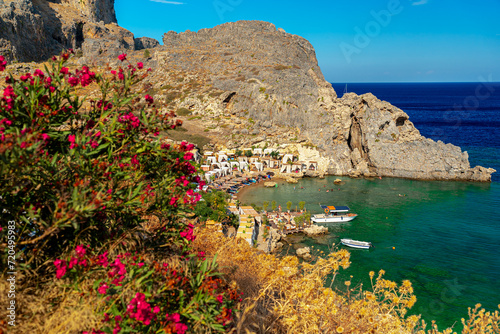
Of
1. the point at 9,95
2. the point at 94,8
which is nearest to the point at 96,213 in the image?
the point at 9,95

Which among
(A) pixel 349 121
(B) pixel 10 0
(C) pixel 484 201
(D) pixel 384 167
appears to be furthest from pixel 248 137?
(B) pixel 10 0

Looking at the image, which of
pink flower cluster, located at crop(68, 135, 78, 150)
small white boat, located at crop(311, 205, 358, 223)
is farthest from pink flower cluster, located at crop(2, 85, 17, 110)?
small white boat, located at crop(311, 205, 358, 223)

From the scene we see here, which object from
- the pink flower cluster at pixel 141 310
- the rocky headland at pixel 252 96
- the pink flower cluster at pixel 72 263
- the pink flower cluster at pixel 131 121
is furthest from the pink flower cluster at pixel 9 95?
the rocky headland at pixel 252 96

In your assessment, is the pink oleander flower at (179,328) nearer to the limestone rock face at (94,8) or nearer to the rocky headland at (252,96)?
the rocky headland at (252,96)

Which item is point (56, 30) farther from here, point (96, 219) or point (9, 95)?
point (96, 219)

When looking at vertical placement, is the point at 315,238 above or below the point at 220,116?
below

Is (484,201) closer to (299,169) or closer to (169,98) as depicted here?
(299,169)

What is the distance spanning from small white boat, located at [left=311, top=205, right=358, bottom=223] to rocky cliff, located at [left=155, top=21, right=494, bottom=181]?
79.3ft

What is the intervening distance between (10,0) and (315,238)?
9475 centimetres

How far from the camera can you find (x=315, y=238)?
38.1 metres

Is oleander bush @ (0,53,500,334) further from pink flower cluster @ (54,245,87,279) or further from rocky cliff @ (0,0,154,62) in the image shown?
rocky cliff @ (0,0,154,62)

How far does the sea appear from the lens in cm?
2750

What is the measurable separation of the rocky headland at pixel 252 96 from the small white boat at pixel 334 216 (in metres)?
23.8

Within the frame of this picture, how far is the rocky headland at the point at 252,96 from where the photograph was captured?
2655 inches
